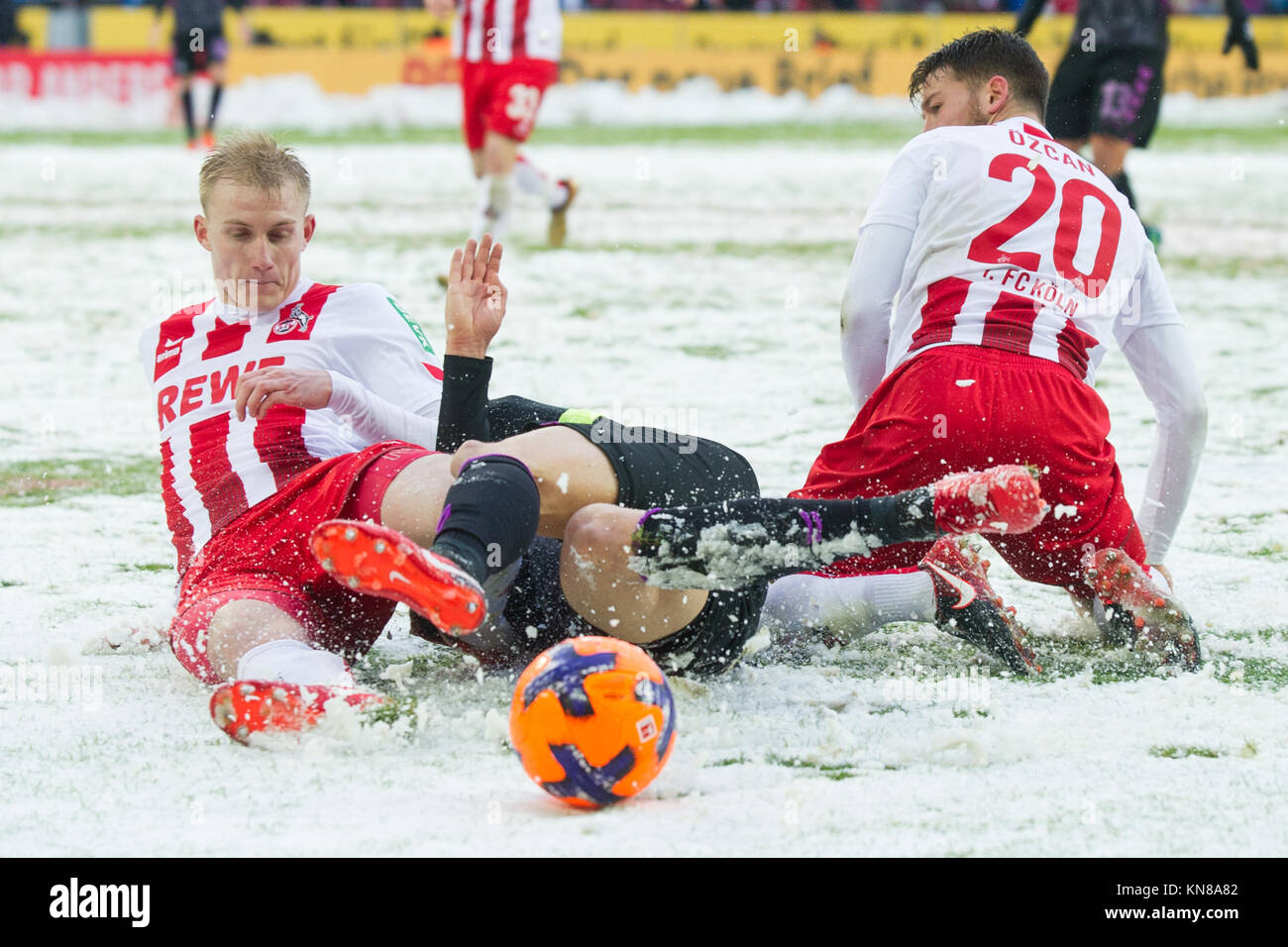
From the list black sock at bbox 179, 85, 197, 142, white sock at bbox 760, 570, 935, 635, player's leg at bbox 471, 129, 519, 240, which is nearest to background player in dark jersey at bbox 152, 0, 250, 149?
black sock at bbox 179, 85, 197, 142

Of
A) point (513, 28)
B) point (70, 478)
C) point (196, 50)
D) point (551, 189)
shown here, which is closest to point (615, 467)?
point (70, 478)

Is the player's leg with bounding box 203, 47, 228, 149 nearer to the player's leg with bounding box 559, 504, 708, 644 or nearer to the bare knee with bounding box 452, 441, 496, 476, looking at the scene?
the bare knee with bounding box 452, 441, 496, 476

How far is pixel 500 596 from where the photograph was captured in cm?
284

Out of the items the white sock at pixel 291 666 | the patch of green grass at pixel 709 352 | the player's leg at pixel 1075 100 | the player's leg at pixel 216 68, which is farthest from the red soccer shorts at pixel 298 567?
the player's leg at pixel 216 68

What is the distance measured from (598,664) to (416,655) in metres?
0.88

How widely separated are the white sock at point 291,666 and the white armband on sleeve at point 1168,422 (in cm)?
187

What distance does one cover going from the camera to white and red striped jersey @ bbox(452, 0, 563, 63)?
31.2ft

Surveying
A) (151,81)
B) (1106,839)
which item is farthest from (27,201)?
(1106,839)

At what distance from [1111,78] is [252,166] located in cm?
603

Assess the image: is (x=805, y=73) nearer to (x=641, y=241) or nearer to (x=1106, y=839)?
(x=641, y=241)

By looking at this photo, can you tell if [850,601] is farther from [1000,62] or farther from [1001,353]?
[1000,62]

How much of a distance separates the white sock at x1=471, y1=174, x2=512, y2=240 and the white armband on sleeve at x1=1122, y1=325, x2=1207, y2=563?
602 centimetres

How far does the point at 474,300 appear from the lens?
3070mm

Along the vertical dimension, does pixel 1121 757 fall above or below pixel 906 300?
below
